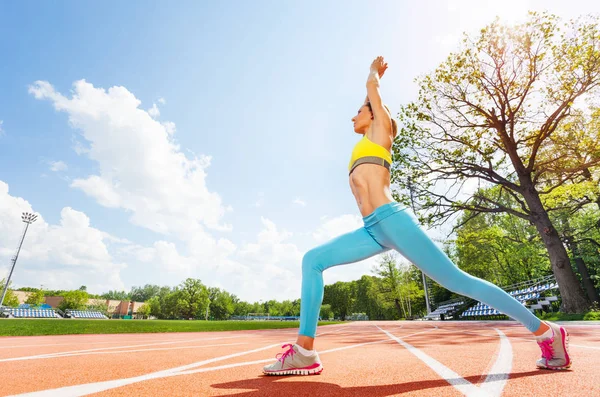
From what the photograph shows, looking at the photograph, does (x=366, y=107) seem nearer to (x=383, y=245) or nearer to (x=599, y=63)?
(x=383, y=245)

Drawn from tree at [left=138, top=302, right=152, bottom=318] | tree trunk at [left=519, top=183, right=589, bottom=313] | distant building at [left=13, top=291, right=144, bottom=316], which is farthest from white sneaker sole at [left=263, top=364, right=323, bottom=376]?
distant building at [left=13, top=291, right=144, bottom=316]

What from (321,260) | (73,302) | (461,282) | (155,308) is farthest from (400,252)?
(155,308)

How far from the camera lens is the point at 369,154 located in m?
2.56

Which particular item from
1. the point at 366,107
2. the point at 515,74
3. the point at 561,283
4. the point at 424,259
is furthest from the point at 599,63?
the point at 424,259

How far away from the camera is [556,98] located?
43.4ft

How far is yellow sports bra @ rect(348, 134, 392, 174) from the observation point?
99.6 inches

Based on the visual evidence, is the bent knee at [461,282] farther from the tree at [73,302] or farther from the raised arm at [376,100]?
the tree at [73,302]

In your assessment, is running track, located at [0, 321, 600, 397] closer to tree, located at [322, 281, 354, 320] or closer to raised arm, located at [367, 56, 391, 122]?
raised arm, located at [367, 56, 391, 122]

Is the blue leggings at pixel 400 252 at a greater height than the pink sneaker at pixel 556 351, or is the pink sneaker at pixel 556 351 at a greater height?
the blue leggings at pixel 400 252

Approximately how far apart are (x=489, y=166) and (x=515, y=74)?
169 inches

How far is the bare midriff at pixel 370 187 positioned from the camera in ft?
7.86

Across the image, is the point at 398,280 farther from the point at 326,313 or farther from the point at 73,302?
the point at 73,302

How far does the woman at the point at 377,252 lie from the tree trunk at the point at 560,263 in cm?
1289

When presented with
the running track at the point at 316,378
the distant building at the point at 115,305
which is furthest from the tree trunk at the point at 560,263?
the distant building at the point at 115,305
